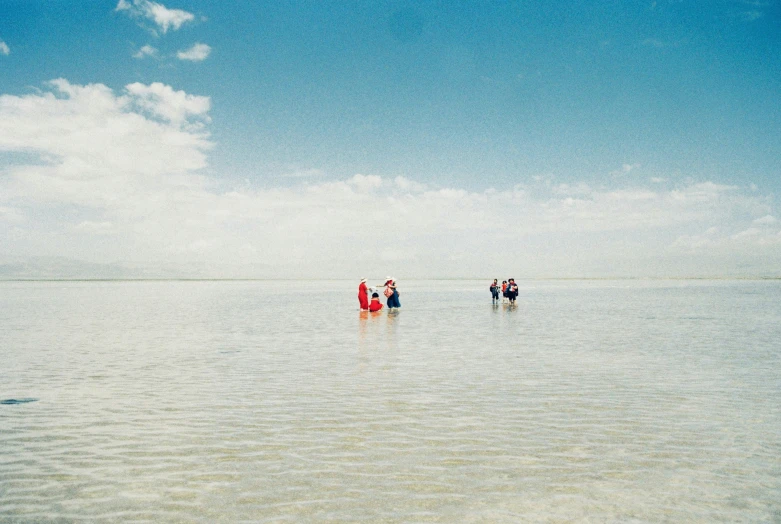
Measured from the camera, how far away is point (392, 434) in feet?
33.6

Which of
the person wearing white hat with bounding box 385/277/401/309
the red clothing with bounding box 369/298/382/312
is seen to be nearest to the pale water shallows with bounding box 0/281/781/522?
the red clothing with bounding box 369/298/382/312

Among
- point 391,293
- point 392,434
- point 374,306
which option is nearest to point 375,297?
point 374,306

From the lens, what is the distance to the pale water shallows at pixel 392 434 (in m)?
7.09

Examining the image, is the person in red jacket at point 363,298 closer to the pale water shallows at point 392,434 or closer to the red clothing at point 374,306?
the red clothing at point 374,306

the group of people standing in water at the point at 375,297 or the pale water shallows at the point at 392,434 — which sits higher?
the group of people standing in water at the point at 375,297

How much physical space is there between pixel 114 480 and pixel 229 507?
7.01ft

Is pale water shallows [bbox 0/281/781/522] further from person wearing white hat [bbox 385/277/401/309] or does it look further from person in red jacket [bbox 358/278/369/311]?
person wearing white hat [bbox 385/277/401/309]

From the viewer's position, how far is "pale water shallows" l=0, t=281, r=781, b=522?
279 inches

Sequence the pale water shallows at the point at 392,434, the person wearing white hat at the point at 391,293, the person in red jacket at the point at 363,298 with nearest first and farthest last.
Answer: the pale water shallows at the point at 392,434
the person in red jacket at the point at 363,298
the person wearing white hat at the point at 391,293

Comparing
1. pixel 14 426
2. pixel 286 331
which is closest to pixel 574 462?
pixel 14 426

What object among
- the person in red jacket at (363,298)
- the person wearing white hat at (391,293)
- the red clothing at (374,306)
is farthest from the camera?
the person wearing white hat at (391,293)

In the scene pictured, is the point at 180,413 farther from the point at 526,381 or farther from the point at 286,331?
the point at 286,331

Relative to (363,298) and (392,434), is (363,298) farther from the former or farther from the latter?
(392,434)

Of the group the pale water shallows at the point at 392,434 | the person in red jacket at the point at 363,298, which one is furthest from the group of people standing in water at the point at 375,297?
the pale water shallows at the point at 392,434
